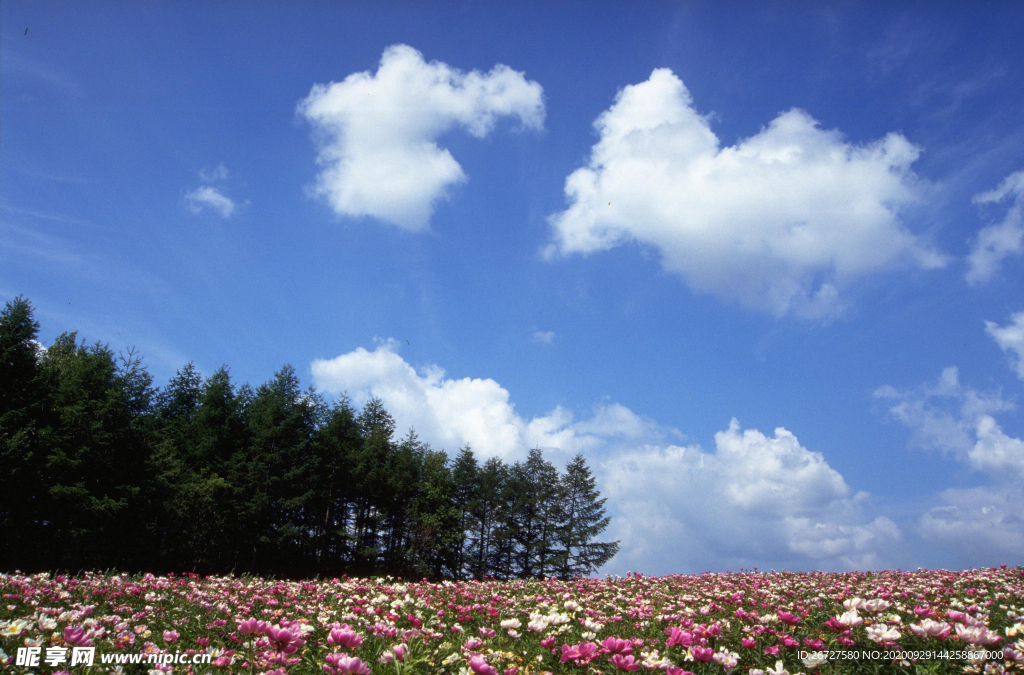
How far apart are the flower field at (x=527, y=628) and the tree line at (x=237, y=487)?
21011mm

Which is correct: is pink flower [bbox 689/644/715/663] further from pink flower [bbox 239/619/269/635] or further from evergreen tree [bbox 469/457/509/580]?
evergreen tree [bbox 469/457/509/580]

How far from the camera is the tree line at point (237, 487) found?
24984mm

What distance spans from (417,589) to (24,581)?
18.5ft

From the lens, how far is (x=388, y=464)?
41.2 meters

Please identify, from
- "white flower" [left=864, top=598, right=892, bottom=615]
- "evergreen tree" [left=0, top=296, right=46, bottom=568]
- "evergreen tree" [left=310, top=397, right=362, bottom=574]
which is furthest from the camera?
"evergreen tree" [left=310, top=397, right=362, bottom=574]

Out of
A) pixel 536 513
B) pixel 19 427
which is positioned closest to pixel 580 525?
pixel 536 513

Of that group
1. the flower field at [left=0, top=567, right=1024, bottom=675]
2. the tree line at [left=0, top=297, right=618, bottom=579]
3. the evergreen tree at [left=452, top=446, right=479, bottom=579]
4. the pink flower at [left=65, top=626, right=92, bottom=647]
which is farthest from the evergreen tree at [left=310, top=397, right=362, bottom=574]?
the pink flower at [left=65, top=626, right=92, bottom=647]

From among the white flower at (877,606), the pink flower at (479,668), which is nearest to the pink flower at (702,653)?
the pink flower at (479,668)

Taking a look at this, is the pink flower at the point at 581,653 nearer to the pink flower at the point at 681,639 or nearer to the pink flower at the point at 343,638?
the pink flower at the point at 681,639

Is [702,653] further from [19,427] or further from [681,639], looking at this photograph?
[19,427]

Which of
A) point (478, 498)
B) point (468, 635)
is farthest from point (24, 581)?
point (478, 498)

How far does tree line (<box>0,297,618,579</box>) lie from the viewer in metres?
25.0

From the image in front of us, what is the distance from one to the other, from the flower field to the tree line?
68.9ft

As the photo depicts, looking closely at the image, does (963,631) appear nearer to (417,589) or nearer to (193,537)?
(417,589)
